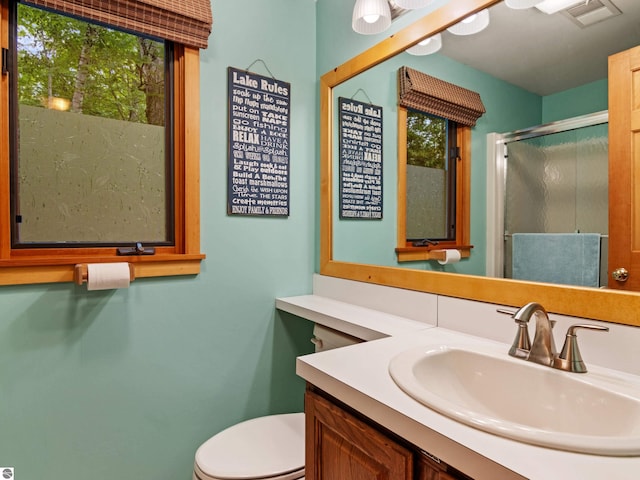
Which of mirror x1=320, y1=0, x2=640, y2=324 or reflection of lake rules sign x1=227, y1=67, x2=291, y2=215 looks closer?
mirror x1=320, y1=0, x2=640, y2=324

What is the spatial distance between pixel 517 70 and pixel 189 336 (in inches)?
61.6

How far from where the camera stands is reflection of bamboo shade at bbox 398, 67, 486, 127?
128 centimetres

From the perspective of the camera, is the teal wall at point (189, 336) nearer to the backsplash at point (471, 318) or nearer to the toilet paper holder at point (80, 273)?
the toilet paper holder at point (80, 273)

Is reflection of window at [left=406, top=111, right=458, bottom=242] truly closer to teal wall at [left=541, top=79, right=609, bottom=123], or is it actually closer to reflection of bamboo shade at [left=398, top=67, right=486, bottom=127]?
reflection of bamboo shade at [left=398, top=67, right=486, bottom=127]

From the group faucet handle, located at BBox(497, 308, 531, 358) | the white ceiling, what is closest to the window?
the white ceiling

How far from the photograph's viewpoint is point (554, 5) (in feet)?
3.44

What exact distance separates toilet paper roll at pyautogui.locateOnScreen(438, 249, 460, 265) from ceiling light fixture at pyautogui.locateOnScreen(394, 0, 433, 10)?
0.91 meters

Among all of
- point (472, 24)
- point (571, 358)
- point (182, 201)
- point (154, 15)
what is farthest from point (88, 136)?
point (571, 358)

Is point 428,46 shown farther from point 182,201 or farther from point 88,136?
point 88,136

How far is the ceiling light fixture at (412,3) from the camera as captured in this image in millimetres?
1366

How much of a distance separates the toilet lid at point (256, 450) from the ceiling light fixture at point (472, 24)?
1.57 metres

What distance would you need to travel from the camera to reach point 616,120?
95 centimetres

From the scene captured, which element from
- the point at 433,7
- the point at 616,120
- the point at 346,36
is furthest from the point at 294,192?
the point at 616,120

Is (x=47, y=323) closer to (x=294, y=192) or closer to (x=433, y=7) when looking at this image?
(x=294, y=192)
